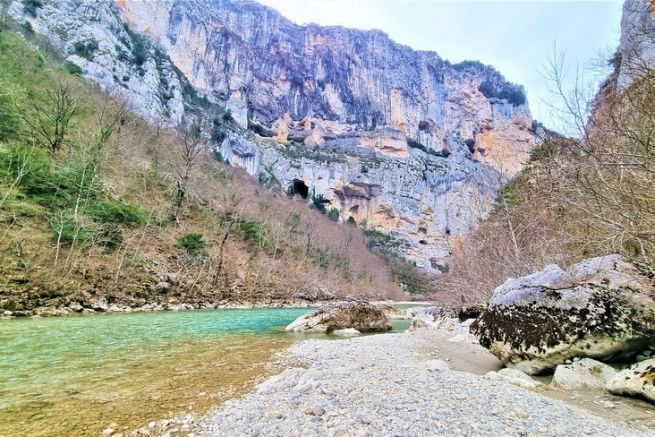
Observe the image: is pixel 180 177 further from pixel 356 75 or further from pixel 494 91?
pixel 494 91

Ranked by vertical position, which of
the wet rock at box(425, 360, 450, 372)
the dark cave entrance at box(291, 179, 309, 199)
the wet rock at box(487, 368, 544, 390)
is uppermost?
the dark cave entrance at box(291, 179, 309, 199)

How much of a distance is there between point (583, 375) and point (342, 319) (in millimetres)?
9688

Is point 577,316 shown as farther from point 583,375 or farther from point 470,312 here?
point 470,312

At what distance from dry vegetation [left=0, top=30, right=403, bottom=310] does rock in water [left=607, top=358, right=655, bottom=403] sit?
15187 mm

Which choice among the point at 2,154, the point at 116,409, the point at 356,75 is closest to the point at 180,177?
the point at 2,154

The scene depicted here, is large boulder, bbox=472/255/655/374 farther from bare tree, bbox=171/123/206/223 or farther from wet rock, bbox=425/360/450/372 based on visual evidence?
bare tree, bbox=171/123/206/223

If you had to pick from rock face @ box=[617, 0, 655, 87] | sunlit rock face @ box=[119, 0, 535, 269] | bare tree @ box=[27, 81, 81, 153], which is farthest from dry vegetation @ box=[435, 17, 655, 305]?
sunlit rock face @ box=[119, 0, 535, 269]

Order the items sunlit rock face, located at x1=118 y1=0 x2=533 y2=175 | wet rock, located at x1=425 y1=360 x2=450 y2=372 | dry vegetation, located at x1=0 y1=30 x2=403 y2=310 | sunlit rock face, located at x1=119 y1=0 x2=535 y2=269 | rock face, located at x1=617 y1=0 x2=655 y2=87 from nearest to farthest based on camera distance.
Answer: rock face, located at x1=617 y1=0 x2=655 y2=87 → wet rock, located at x1=425 y1=360 x2=450 y2=372 → dry vegetation, located at x1=0 y1=30 x2=403 y2=310 → sunlit rock face, located at x1=119 y1=0 x2=535 y2=269 → sunlit rock face, located at x1=118 y1=0 x2=533 y2=175

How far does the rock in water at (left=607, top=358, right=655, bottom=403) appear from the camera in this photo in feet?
11.4

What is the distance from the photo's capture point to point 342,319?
13.3 metres

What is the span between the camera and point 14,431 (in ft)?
10.2

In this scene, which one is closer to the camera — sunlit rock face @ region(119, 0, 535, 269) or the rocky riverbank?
the rocky riverbank

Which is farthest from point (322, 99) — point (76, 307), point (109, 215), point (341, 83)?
point (76, 307)

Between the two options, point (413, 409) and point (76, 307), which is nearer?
point (413, 409)
